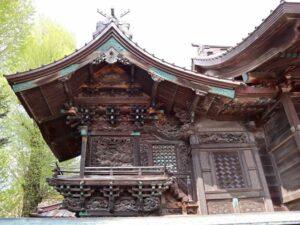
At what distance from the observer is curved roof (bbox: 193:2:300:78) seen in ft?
18.0

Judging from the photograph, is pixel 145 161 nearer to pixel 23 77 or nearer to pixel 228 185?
pixel 228 185

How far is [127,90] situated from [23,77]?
109 inches

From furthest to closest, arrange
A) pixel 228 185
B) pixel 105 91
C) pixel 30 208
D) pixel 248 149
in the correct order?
pixel 30 208, pixel 105 91, pixel 248 149, pixel 228 185

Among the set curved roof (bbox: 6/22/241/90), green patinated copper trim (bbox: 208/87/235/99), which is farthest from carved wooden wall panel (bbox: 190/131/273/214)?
curved roof (bbox: 6/22/241/90)

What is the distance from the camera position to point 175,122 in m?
7.67

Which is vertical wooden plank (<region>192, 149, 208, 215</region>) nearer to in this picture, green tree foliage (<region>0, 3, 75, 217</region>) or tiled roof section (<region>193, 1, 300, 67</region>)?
tiled roof section (<region>193, 1, 300, 67</region>)

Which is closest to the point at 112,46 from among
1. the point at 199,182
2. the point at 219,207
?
the point at 199,182

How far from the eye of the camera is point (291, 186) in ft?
20.6

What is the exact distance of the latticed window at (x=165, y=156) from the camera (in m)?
7.03

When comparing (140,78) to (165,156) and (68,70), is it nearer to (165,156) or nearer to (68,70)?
(68,70)

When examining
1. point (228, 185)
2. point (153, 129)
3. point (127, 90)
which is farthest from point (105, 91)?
point (228, 185)

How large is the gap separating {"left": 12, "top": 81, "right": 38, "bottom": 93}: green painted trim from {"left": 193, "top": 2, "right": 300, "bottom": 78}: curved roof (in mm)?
4947

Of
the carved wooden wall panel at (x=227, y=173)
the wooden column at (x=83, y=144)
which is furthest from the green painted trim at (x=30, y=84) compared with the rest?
the carved wooden wall panel at (x=227, y=173)

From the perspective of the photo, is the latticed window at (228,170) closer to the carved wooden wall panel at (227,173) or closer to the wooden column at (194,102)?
the carved wooden wall panel at (227,173)
